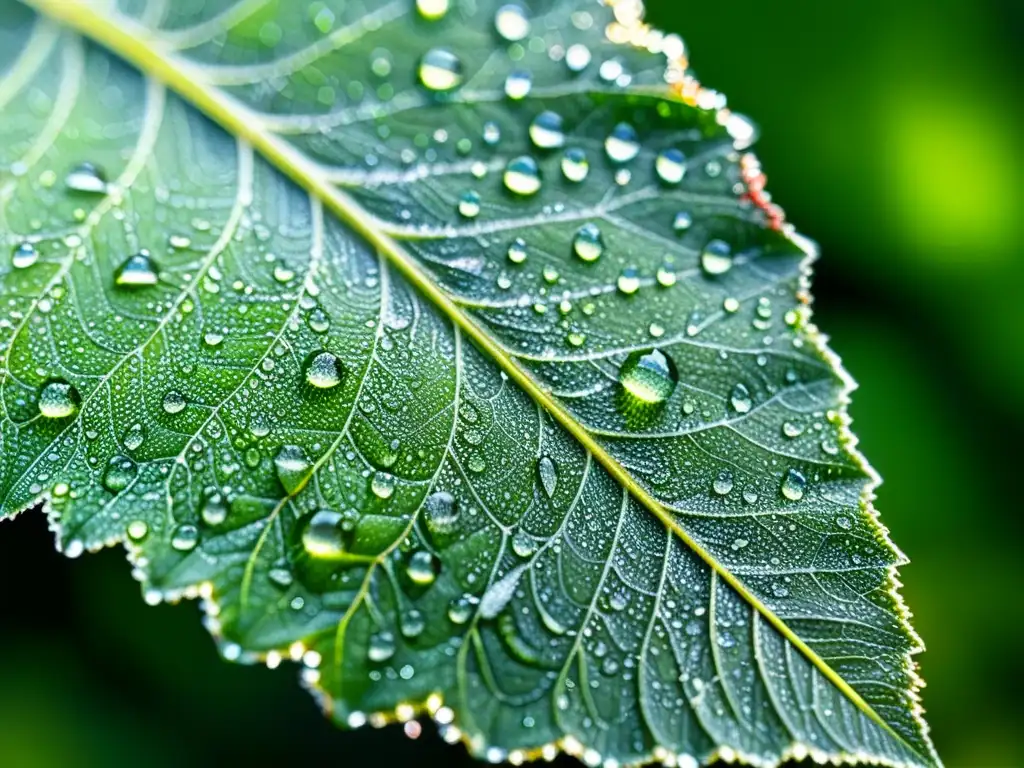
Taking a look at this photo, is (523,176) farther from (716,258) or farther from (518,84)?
(716,258)

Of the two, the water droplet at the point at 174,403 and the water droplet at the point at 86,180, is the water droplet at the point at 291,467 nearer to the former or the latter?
the water droplet at the point at 174,403

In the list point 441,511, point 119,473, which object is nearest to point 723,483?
point 441,511

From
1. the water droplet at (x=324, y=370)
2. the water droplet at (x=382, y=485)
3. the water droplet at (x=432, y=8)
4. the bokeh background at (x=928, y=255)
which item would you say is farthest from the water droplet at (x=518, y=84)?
the bokeh background at (x=928, y=255)

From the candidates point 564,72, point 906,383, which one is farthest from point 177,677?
point 906,383

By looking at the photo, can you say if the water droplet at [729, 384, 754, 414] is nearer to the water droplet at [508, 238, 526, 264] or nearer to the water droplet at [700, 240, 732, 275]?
the water droplet at [700, 240, 732, 275]

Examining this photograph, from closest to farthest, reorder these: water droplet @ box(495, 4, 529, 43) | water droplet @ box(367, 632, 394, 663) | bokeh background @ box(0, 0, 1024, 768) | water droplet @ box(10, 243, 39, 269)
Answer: water droplet @ box(367, 632, 394, 663)
water droplet @ box(10, 243, 39, 269)
water droplet @ box(495, 4, 529, 43)
bokeh background @ box(0, 0, 1024, 768)

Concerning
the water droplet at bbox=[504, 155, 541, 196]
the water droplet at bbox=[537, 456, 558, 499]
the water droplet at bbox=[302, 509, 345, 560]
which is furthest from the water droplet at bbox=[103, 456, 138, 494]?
the water droplet at bbox=[504, 155, 541, 196]
